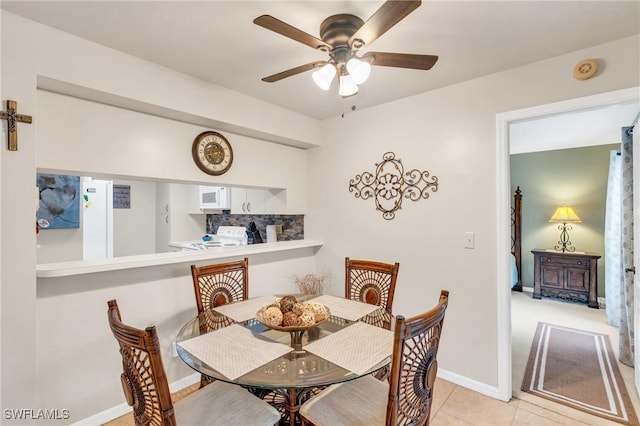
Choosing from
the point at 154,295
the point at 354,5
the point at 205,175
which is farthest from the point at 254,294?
the point at 354,5

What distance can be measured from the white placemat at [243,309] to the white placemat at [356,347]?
1.78 ft

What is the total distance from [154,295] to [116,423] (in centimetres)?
82

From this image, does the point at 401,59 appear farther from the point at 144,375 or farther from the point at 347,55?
the point at 144,375

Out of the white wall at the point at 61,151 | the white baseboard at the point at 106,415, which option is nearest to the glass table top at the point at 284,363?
the white wall at the point at 61,151

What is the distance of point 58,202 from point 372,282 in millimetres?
3374

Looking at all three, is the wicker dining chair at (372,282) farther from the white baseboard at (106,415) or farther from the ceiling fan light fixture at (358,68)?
the white baseboard at (106,415)

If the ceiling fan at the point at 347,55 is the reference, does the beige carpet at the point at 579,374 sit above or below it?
Result: below

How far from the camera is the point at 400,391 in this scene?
1.15m

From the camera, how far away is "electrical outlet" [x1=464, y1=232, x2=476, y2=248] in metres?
2.35

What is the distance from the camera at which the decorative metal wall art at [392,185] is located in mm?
2611

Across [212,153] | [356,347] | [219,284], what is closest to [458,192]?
[356,347]

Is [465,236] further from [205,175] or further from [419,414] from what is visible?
[205,175]

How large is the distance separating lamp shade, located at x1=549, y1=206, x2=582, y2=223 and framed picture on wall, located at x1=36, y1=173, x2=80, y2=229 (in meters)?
6.36

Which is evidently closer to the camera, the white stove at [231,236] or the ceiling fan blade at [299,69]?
the ceiling fan blade at [299,69]
